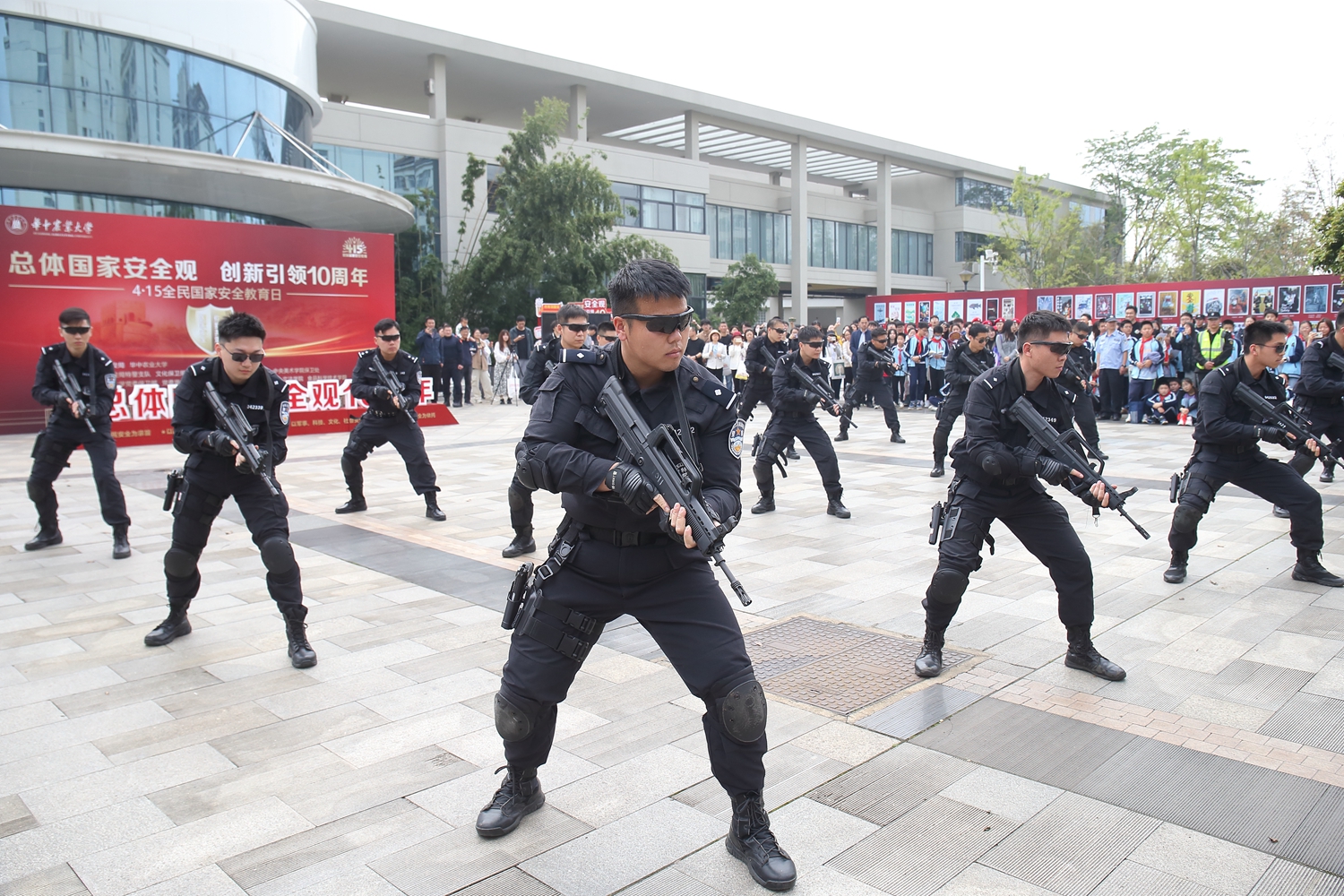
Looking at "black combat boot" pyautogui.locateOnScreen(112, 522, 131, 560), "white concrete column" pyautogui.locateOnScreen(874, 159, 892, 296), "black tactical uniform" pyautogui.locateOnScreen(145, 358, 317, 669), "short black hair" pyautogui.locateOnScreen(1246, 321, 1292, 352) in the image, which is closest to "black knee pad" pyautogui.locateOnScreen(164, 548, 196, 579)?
"black tactical uniform" pyautogui.locateOnScreen(145, 358, 317, 669)

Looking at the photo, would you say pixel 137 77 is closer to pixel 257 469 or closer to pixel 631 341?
pixel 257 469

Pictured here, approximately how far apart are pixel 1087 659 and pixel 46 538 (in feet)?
26.3

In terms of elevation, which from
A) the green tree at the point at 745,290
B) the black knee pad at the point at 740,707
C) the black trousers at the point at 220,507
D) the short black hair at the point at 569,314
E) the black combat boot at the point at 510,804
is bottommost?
the black combat boot at the point at 510,804

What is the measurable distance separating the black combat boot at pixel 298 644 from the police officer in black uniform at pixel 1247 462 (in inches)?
215

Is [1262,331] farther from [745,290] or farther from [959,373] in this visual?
[745,290]

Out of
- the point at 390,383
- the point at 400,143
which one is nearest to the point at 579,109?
the point at 400,143

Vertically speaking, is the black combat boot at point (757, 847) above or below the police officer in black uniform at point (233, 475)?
below

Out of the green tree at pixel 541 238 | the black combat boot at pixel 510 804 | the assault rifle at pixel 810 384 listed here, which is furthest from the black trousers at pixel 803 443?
the green tree at pixel 541 238

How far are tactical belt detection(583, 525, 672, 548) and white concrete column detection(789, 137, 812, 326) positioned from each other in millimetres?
45748

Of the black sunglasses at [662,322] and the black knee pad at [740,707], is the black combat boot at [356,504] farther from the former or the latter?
the black knee pad at [740,707]

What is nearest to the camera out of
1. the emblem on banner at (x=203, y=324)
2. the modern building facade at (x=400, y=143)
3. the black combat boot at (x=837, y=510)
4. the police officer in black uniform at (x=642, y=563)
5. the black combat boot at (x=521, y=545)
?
the police officer in black uniform at (x=642, y=563)

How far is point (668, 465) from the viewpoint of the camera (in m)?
2.80

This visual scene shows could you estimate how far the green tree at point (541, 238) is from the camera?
28766mm

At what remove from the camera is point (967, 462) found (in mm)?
4594
